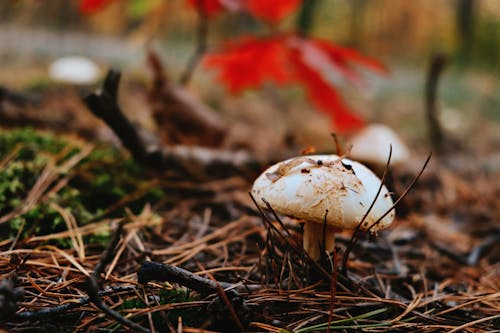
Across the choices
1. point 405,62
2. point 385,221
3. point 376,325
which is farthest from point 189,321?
point 405,62

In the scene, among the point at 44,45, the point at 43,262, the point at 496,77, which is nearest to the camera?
the point at 43,262

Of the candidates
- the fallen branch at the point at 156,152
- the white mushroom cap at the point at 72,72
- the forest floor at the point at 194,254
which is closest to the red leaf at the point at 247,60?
the forest floor at the point at 194,254

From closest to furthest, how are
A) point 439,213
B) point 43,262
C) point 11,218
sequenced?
1. point 43,262
2. point 11,218
3. point 439,213

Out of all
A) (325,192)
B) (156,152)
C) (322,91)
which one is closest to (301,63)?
(322,91)

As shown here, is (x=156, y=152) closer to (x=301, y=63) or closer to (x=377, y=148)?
(x=301, y=63)

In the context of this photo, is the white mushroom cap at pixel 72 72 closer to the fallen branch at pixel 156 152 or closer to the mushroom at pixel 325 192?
the fallen branch at pixel 156 152

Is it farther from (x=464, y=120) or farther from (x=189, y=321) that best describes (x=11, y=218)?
(x=464, y=120)
